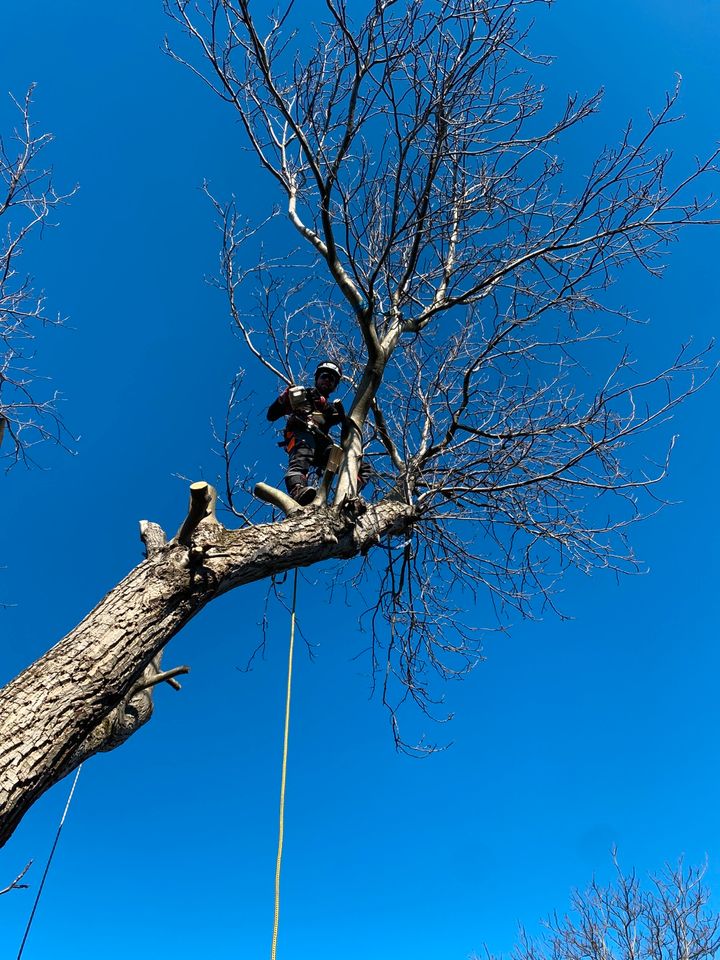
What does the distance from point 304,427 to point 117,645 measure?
2188mm

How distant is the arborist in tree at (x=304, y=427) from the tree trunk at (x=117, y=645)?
972 millimetres

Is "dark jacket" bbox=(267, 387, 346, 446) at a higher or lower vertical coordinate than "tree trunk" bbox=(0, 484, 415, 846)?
higher

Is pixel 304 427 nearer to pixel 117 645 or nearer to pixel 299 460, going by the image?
pixel 299 460

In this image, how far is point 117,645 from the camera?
75.7 inches

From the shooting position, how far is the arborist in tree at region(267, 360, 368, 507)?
3822 millimetres

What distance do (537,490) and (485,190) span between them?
6.52ft

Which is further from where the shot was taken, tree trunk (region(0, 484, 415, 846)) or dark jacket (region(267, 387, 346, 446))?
dark jacket (region(267, 387, 346, 446))

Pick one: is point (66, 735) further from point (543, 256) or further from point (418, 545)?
point (543, 256)

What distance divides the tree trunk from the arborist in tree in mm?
972

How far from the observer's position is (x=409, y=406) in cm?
468

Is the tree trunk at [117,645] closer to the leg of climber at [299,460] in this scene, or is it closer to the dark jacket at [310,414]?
→ the leg of climber at [299,460]

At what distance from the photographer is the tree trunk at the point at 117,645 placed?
166cm

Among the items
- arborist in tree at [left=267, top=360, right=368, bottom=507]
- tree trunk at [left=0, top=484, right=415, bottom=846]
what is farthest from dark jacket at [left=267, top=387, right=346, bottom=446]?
tree trunk at [left=0, top=484, right=415, bottom=846]

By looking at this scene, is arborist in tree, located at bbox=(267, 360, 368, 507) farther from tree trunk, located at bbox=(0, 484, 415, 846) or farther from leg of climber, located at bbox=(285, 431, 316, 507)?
tree trunk, located at bbox=(0, 484, 415, 846)
